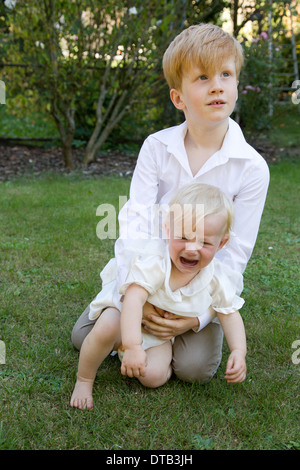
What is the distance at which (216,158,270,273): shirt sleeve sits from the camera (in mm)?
2061

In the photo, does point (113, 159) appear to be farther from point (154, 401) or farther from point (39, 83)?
point (154, 401)

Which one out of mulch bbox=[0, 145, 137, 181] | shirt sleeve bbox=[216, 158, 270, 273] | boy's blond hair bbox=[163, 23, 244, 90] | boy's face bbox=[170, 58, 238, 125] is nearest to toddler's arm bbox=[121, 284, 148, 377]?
shirt sleeve bbox=[216, 158, 270, 273]

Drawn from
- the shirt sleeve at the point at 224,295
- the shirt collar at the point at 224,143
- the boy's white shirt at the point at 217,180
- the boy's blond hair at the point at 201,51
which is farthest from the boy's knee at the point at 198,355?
the boy's blond hair at the point at 201,51

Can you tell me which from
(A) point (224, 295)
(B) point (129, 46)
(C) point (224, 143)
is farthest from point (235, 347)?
(B) point (129, 46)

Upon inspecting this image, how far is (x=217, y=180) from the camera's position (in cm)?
206

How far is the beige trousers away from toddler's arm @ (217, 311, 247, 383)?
0.62ft

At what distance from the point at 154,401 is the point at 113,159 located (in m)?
5.15

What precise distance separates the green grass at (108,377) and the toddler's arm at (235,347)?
17 cm

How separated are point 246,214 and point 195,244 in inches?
16.8

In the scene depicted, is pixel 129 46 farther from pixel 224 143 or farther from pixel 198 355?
pixel 198 355

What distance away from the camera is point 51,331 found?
2385 mm

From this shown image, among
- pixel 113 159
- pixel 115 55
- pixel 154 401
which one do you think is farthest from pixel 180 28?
pixel 154 401

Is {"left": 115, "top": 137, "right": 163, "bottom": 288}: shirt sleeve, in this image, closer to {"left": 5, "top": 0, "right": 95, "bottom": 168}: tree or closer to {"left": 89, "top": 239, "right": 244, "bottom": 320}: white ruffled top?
{"left": 89, "top": 239, "right": 244, "bottom": 320}: white ruffled top

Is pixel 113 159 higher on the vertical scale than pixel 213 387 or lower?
lower
